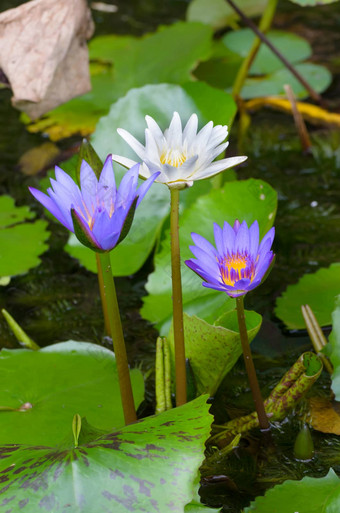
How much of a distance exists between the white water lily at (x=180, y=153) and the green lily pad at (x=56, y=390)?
36 cm

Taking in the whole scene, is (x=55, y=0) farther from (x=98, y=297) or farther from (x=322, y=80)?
(x=322, y=80)

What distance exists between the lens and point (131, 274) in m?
1.29

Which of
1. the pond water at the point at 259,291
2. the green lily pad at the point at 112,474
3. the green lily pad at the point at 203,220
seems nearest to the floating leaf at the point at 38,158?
the pond water at the point at 259,291

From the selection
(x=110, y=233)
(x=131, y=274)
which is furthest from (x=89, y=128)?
(x=110, y=233)

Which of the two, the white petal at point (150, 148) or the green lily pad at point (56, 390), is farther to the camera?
the green lily pad at point (56, 390)

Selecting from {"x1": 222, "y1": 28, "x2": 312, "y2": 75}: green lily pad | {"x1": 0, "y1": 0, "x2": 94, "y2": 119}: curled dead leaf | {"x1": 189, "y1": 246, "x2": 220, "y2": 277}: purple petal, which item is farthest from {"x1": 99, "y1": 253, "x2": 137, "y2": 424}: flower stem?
{"x1": 222, "y1": 28, "x2": 312, "y2": 75}: green lily pad

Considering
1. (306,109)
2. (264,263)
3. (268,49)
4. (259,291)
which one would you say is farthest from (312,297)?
(268,49)

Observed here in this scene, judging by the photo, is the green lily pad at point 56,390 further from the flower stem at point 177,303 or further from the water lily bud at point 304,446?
the water lily bud at point 304,446

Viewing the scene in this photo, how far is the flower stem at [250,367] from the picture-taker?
29.6 inches

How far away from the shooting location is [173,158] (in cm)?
78

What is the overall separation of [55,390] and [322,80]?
1409 mm

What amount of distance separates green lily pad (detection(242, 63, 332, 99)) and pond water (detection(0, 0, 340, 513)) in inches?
1.9

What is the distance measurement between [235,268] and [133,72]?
120cm

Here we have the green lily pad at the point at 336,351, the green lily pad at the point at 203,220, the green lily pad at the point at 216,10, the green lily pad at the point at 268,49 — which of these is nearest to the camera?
the green lily pad at the point at 336,351
